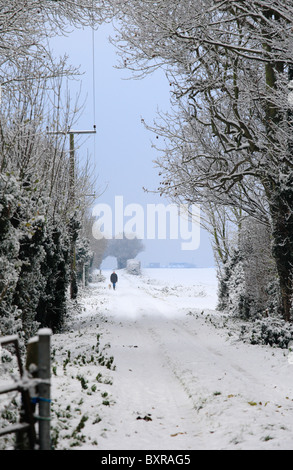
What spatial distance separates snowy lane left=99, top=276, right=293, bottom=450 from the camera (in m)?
5.86

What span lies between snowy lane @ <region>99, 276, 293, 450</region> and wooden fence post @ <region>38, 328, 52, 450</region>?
1.96 m

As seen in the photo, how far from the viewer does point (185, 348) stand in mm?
12680

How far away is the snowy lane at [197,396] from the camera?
586 cm

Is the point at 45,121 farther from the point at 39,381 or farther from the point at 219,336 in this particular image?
the point at 39,381

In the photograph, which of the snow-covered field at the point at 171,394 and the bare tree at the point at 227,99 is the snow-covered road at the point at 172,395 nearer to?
the snow-covered field at the point at 171,394

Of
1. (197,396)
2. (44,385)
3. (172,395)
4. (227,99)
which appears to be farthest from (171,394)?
(227,99)

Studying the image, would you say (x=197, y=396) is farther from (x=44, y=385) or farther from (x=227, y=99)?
(x=227, y=99)

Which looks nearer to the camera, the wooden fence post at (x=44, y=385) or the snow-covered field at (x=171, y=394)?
the wooden fence post at (x=44, y=385)

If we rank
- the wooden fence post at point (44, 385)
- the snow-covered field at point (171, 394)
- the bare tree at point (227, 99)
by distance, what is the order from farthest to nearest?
the bare tree at point (227, 99) → the snow-covered field at point (171, 394) → the wooden fence post at point (44, 385)

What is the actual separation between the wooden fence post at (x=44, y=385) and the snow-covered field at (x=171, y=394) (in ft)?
5.67

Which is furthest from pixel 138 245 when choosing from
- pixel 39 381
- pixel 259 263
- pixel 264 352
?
pixel 39 381

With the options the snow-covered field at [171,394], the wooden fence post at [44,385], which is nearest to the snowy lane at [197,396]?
the snow-covered field at [171,394]

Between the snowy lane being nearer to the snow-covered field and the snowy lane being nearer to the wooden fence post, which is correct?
the snow-covered field

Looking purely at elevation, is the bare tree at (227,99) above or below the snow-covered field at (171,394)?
above
